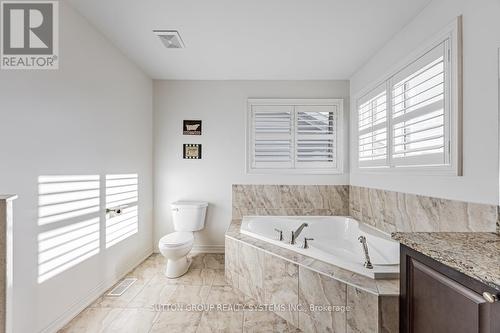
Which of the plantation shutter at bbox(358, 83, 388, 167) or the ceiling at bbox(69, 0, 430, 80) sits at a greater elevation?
Result: the ceiling at bbox(69, 0, 430, 80)

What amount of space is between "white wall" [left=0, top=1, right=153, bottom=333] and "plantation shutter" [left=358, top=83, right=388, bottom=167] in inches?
109

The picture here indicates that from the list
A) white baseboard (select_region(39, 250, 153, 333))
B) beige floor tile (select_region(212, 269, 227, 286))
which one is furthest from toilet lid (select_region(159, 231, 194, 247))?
white baseboard (select_region(39, 250, 153, 333))

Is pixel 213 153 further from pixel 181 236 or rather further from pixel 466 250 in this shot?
pixel 466 250

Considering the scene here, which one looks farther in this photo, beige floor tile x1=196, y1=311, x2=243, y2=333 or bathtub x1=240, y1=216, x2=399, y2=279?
bathtub x1=240, y1=216, x2=399, y2=279

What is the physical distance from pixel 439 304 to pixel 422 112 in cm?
139

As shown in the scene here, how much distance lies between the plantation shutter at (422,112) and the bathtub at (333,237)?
80cm

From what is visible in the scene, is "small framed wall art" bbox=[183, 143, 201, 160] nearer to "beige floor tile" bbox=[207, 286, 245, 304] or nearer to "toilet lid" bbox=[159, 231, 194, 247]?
"toilet lid" bbox=[159, 231, 194, 247]

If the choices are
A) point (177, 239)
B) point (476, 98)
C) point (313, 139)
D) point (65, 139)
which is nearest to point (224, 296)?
point (177, 239)

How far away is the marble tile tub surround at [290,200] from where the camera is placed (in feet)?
10.4

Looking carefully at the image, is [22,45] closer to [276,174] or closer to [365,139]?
[276,174]

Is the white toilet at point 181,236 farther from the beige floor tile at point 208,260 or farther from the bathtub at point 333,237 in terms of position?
the bathtub at point 333,237

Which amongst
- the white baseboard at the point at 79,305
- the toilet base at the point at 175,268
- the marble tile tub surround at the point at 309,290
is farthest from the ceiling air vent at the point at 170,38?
the white baseboard at the point at 79,305

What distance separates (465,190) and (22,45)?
3.14 meters

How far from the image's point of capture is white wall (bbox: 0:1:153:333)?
1.44 metres
